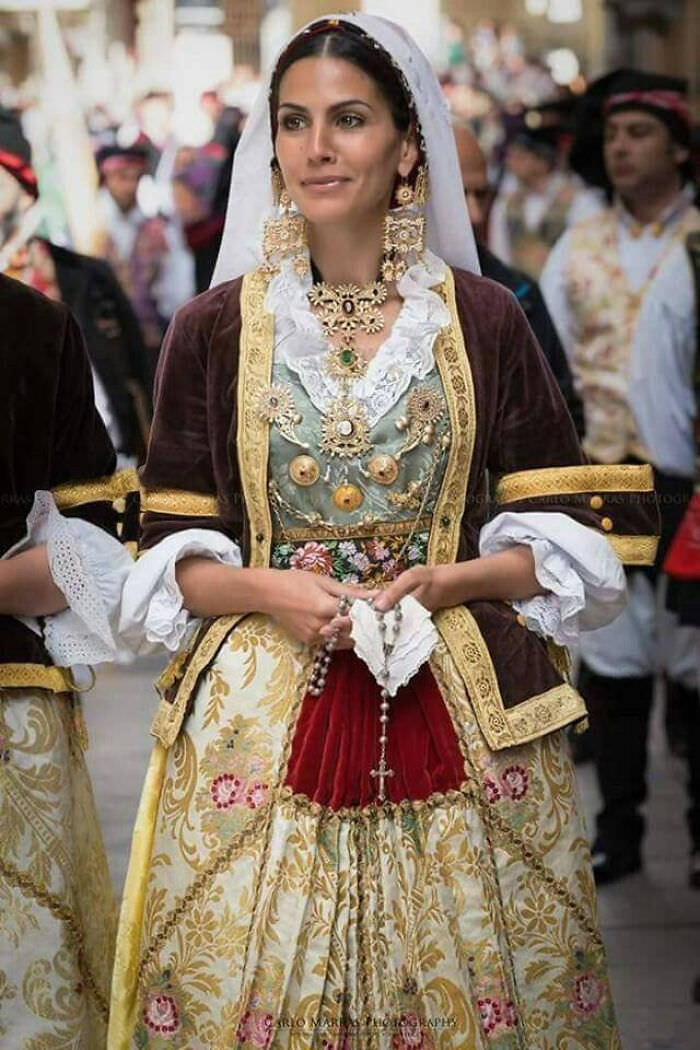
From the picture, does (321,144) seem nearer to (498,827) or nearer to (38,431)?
(38,431)

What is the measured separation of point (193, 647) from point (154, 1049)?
2.09 ft

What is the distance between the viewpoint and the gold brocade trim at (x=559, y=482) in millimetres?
3814

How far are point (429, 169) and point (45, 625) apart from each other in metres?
1.00

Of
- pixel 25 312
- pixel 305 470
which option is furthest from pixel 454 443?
pixel 25 312

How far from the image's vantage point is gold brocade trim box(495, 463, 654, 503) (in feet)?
12.5

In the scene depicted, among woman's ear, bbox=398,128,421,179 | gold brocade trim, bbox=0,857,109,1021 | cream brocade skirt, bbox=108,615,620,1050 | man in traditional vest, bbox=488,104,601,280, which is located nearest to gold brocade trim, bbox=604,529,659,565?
cream brocade skirt, bbox=108,615,620,1050

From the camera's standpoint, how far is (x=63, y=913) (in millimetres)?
3973

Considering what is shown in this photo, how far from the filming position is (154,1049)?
369 centimetres

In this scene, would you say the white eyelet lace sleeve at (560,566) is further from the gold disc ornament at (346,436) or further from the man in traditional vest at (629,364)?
the man in traditional vest at (629,364)

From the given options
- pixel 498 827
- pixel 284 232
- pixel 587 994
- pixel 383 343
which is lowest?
pixel 587 994

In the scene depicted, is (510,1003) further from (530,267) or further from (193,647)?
(530,267)

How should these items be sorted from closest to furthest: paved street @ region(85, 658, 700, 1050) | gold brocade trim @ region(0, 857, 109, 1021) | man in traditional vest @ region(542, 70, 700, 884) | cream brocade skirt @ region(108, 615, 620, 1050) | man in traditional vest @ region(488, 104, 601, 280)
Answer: cream brocade skirt @ region(108, 615, 620, 1050) < gold brocade trim @ region(0, 857, 109, 1021) < paved street @ region(85, 658, 700, 1050) < man in traditional vest @ region(542, 70, 700, 884) < man in traditional vest @ region(488, 104, 601, 280)

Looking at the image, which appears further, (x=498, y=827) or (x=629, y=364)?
(x=629, y=364)

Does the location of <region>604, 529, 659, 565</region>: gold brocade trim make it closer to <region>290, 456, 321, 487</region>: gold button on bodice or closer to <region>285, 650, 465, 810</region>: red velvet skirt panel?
<region>285, 650, 465, 810</region>: red velvet skirt panel
